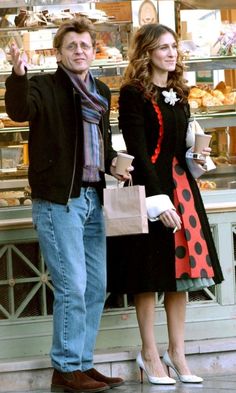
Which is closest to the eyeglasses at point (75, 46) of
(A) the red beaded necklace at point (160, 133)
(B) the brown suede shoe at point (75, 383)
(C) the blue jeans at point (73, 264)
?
(A) the red beaded necklace at point (160, 133)

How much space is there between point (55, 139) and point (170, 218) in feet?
2.46

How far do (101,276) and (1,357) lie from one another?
912mm

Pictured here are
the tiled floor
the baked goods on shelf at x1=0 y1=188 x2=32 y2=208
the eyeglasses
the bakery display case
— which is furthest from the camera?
the bakery display case

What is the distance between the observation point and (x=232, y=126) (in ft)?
26.4

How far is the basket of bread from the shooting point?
8055 millimetres

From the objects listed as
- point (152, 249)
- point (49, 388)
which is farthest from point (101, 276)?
point (49, 388)

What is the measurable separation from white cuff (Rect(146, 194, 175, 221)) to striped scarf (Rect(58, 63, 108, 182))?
0.31 meters

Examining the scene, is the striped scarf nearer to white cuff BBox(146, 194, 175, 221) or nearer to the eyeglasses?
the eyeglasses

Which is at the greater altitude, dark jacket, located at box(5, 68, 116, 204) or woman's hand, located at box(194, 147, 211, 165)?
dark jacket, located at box(5, 68, 116, 204)

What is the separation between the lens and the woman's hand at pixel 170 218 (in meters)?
6.98

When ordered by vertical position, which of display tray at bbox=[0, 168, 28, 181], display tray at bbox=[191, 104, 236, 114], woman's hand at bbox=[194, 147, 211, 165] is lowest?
display tray at bbox=[0, 168, 28, 181]

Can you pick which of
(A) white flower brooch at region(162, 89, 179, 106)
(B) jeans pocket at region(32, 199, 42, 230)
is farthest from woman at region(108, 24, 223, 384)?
(B) jeans pocket at region(32, 199, 42, 230)

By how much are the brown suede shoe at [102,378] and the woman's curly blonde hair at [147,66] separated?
1.53m

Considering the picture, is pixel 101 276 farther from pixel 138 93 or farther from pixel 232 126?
pixel 232 126
